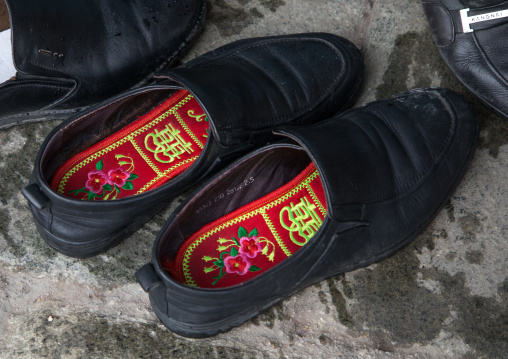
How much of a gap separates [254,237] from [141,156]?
0.34 metres

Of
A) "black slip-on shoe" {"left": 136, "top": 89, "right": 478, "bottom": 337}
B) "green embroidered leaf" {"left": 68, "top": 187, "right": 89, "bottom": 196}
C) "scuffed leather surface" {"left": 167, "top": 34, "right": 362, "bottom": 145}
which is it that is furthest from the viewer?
"green embroidered leaf" {"left": 68, "top": 187, "right": 89, "bottom": 196}

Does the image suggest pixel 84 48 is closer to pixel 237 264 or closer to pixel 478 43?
pixel 237 264

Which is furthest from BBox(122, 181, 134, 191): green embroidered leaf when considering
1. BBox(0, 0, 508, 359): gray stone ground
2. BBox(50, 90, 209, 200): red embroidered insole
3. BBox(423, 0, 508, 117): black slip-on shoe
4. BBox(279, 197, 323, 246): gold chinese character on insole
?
BBox(423, 0, 508, 117): black slip-on shoe

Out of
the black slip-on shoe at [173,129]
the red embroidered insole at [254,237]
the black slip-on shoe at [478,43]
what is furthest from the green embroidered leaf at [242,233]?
the black slip-on shoe at [478,43]

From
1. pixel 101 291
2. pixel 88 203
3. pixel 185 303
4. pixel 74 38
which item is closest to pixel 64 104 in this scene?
pixel 74 38

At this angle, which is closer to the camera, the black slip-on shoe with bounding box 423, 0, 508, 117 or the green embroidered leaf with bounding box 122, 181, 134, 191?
the black slip-on shoe with bounding box 423, 0, 508, 117

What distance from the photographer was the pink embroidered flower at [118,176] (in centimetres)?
132

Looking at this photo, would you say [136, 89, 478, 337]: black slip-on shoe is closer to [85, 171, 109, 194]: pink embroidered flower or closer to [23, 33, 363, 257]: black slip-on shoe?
[23, 33, 363, 257]: black slip-on shoe

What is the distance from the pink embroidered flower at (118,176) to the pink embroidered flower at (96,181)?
0.04 ft

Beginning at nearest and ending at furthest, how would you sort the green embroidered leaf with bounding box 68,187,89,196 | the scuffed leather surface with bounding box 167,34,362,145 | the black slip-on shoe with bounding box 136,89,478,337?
the black slip-on shoe with bounding box 136,89,478,337 < the scuffed leather surface with bounding box 167,34,362,145 < the green embroidered leaf with bounding box 68,187,89,196

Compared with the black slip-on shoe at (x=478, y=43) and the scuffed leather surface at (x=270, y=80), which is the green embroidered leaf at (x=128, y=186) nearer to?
the scuffed leather surface at (x=270, y=80)

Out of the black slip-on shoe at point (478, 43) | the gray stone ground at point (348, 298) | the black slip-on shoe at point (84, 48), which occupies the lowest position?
the gray stone ground at point (348, 298)

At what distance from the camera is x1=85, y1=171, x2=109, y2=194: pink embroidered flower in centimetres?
129

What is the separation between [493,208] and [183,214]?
2.24 ft
